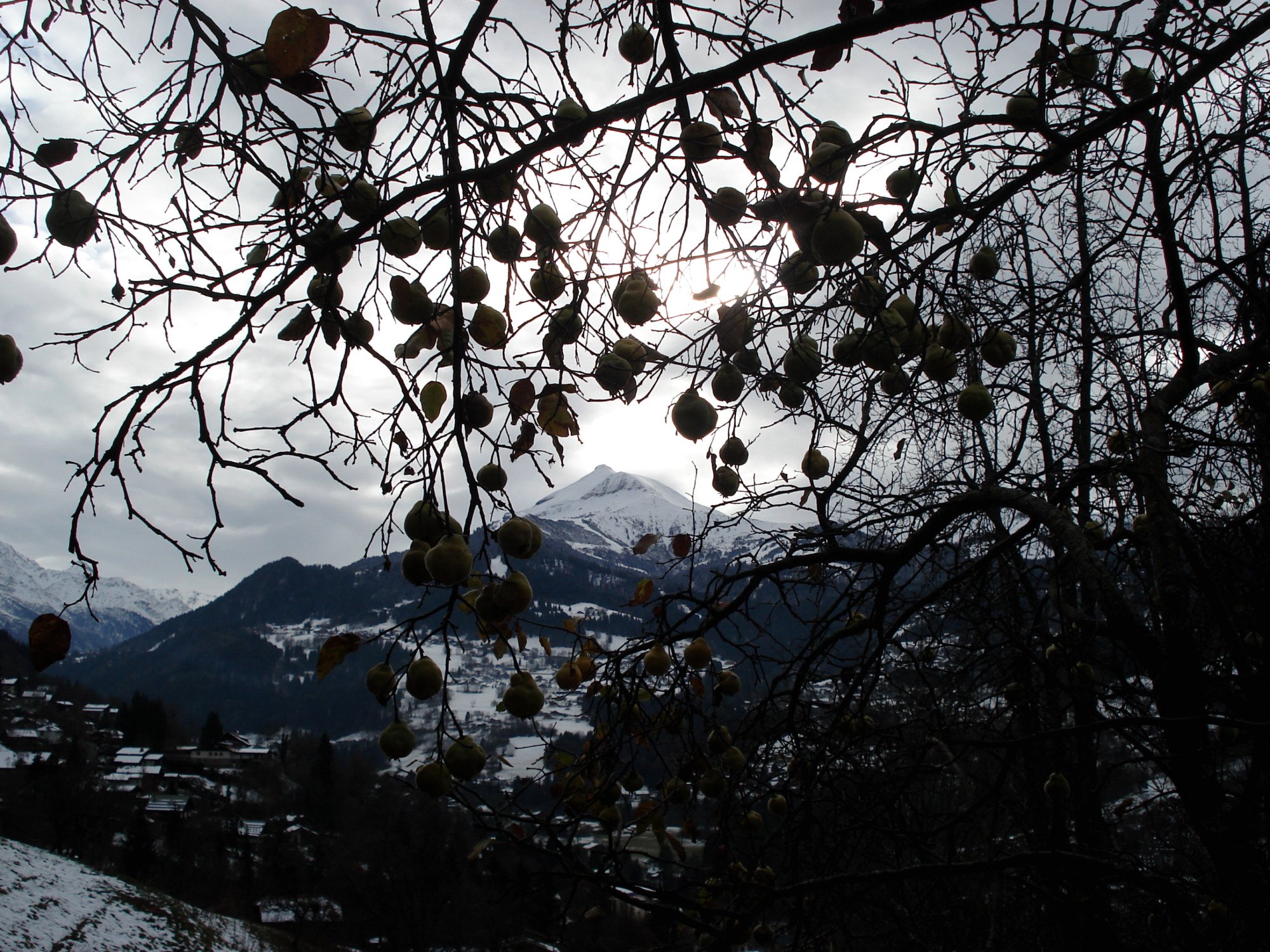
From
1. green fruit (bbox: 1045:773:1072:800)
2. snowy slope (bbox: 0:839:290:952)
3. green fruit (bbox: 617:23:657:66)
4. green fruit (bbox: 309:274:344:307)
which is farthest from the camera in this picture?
snowy slope (bbox: 0:839:290:952)

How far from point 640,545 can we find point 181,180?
197 cm

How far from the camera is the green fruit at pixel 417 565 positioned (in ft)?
4.83

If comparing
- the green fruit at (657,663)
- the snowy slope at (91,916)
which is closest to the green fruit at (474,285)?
the green fruit at (657,663)

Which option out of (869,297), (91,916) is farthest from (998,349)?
(91,916)

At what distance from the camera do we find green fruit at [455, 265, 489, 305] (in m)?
1.68

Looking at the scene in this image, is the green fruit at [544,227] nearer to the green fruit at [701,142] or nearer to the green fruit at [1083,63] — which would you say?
the green fruit at [701,142]

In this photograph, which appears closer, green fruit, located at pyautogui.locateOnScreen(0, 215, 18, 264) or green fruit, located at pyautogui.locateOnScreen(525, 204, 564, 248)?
green fruit, located at pyautogui.locateOnScreen(0, 215, 18, 264)

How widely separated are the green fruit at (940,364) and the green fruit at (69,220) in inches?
83.0

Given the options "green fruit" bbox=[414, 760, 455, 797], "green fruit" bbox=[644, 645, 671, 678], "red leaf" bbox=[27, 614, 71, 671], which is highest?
"green fruit" bbox=[644, 645, 671, 678]

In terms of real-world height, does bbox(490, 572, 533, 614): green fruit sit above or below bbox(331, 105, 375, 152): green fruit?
below

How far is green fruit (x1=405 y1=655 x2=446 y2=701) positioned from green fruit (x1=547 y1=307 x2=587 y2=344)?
73cm

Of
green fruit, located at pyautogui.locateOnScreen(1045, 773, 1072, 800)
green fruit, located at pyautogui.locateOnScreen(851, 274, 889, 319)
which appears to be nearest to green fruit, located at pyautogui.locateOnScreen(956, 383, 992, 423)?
green fruit, located at pyautogui.locateOnScreen(851, 274, 889, 319)

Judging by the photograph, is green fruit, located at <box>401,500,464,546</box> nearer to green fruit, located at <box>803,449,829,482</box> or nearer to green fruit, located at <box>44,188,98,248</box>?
green fruit, located at <box>44,188,98,248</box>

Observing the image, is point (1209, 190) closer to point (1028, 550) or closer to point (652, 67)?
point (652, 67)
